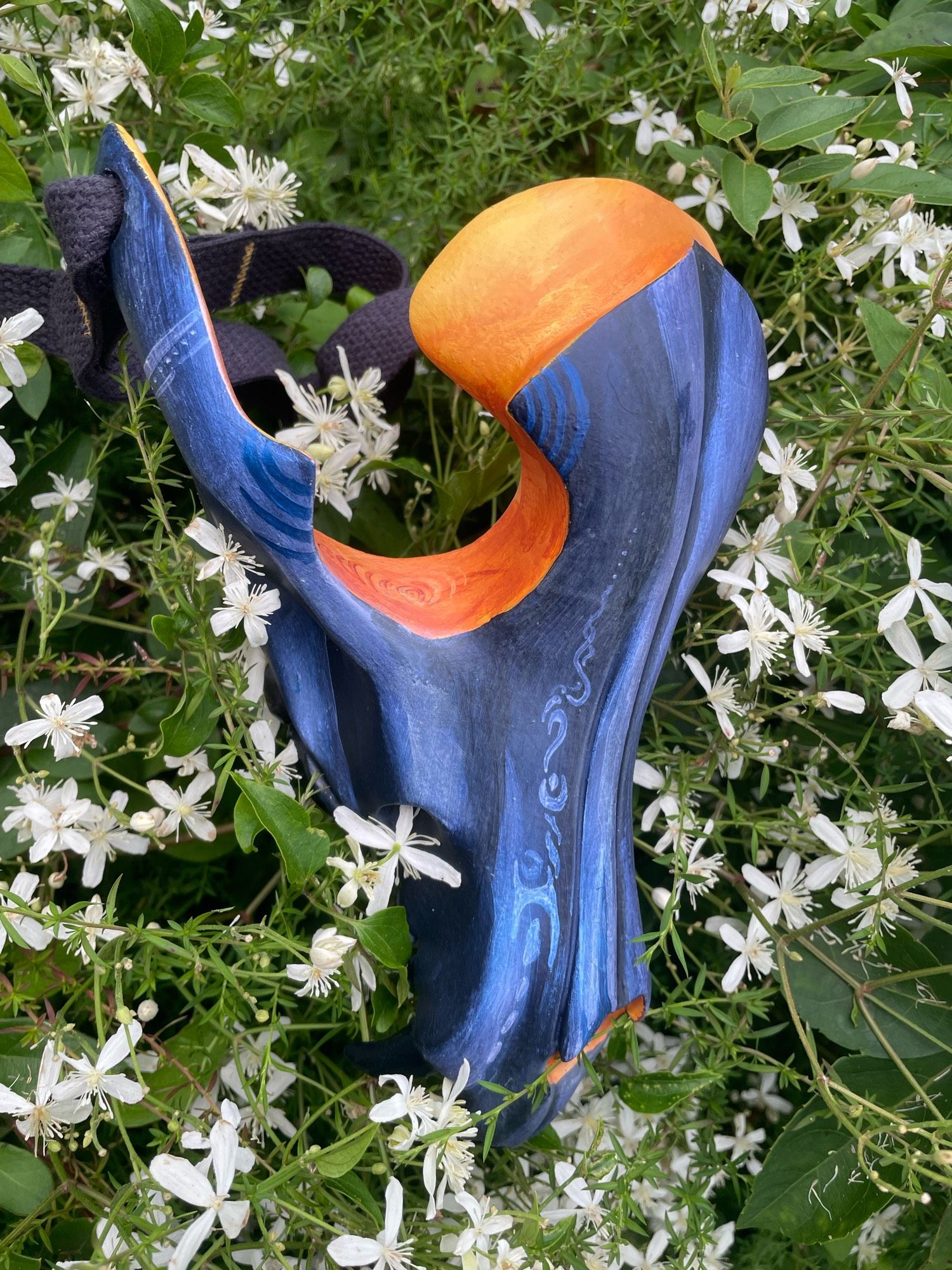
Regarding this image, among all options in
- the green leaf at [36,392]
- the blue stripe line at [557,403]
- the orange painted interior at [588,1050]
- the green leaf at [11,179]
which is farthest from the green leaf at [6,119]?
the orange painted interior at [588,1050]

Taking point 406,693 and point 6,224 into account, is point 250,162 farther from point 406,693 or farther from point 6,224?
point 406,693

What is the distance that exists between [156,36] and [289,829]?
1.37ft

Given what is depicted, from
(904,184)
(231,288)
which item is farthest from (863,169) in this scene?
(231,288)

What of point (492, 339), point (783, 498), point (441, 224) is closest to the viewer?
point (492, 339)

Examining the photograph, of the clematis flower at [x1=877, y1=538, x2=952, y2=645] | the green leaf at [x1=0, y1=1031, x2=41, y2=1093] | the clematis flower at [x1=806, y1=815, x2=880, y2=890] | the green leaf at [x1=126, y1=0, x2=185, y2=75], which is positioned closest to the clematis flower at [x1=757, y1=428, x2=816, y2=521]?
the clematis flower at [x1=877, y1=538, x2=952, y2=645]

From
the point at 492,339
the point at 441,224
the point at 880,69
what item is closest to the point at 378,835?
the point at 492,339

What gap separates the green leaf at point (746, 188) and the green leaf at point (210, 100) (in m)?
0.27

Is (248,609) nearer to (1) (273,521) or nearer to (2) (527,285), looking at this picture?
(1) (273,521)

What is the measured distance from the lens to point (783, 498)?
20.9 inches

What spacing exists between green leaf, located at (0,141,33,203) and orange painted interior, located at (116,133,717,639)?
117mm

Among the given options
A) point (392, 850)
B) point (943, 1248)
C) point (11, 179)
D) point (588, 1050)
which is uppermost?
point (11, 179)

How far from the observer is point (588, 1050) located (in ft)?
1.51

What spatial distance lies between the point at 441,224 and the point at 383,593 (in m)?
0.33

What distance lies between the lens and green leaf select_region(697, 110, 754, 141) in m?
0.52
